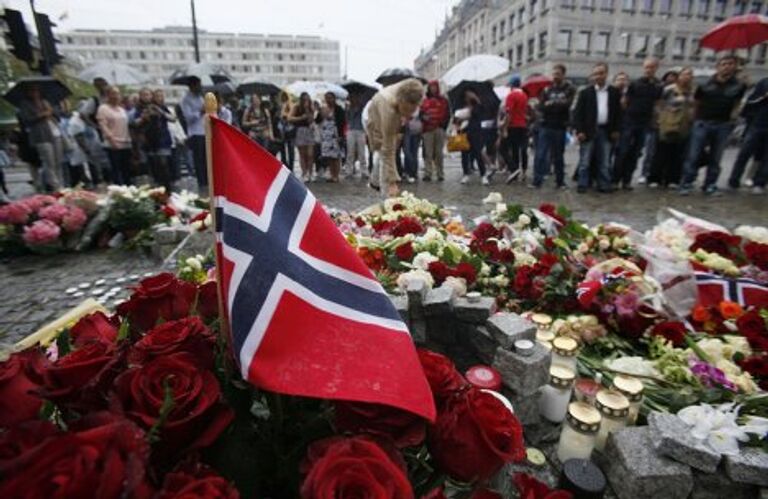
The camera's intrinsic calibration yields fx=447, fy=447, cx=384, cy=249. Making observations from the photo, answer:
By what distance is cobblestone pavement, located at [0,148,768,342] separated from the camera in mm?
3420

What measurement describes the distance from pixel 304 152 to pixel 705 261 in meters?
8.24

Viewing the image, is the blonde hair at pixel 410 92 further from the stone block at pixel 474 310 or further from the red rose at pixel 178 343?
the red rose at pixel 178 343

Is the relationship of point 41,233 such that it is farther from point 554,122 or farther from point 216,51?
point 216,51

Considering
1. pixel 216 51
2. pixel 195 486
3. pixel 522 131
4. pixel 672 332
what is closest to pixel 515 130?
pixel 522 131

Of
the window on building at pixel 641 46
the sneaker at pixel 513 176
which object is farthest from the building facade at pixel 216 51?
the sneaker at pixel 513 176

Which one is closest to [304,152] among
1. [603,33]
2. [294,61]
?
[603,33]

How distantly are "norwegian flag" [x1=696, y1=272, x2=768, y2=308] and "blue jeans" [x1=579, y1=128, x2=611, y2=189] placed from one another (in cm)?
537

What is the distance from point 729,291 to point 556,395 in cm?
155

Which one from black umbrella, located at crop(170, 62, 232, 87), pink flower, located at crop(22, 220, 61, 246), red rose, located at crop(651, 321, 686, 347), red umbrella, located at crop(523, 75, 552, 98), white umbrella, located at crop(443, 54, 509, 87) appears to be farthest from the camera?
red umbrella, located at crop(523, 75, 552, 98)

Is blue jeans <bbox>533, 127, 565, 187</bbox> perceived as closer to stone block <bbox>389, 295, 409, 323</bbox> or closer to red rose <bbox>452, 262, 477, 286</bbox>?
red rose <bbox>452, 262, 477, 286</bbox>

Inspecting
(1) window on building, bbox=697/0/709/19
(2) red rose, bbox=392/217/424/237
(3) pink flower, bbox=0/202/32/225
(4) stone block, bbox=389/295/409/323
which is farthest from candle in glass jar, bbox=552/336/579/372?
(1) window on building, bbox=697/0/709/19

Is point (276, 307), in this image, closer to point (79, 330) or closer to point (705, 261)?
point (79, 330)

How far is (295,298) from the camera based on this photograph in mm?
954

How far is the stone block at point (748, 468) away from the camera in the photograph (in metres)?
1.31
